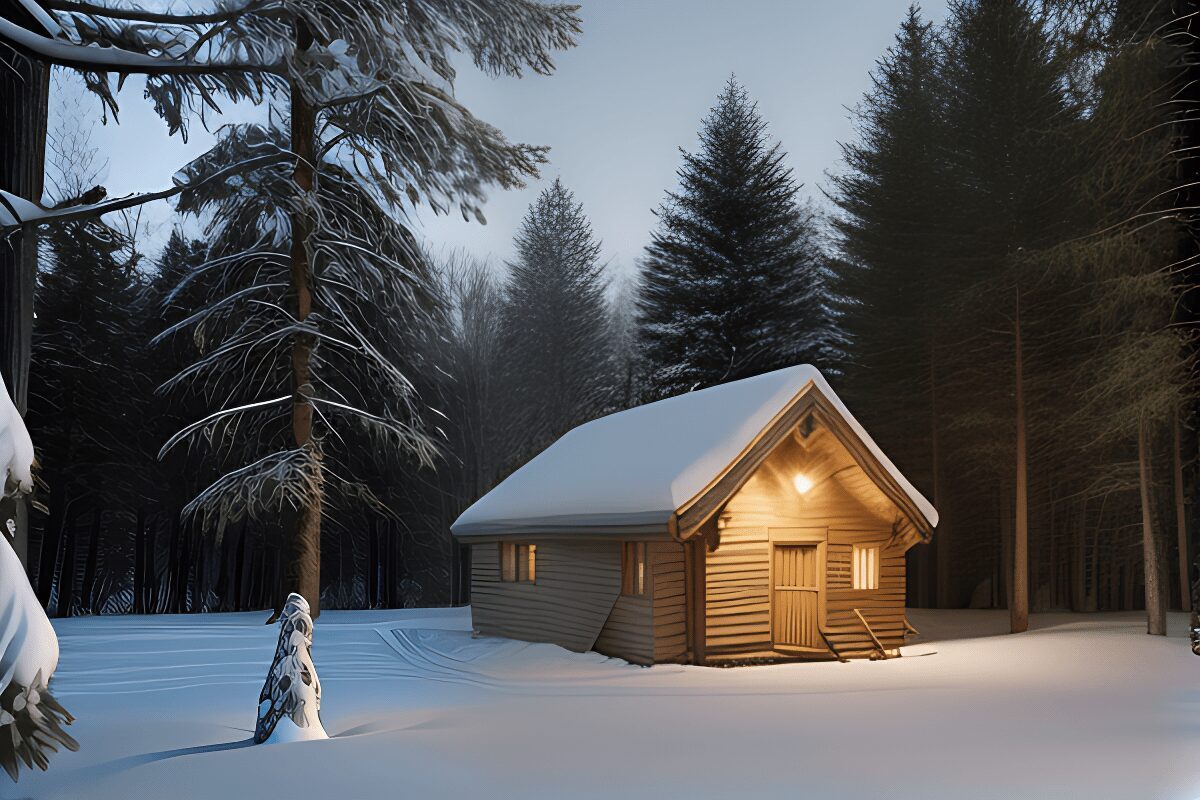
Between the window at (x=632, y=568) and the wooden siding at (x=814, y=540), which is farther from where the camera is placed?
the wooden siding at (x=814, y=540)

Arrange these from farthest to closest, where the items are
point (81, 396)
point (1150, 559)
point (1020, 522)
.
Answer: point (81, 396) < point (1020, 522) < point (1150, 559)

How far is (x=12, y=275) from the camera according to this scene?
25.6ft

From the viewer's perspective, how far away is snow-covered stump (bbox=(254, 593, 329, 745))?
8.84m

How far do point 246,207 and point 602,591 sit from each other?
7.70m

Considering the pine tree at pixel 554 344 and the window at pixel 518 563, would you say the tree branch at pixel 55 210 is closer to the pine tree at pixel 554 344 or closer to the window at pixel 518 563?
the window at pixel 518 563

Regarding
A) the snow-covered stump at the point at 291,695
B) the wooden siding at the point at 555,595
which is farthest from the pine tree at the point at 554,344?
the snow-covered stump at the point at 291,695

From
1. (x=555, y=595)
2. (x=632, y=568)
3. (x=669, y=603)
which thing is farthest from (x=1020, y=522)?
(x=555, y=595)

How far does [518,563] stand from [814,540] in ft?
18.1

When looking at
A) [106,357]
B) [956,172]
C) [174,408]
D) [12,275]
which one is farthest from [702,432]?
[106,357]

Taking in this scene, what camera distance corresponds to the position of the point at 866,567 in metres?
16.9

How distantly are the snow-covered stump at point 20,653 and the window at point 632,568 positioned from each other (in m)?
10.1

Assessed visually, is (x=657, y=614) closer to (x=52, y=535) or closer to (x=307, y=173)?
(x=307, y=173)

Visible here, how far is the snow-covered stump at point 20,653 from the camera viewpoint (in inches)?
205

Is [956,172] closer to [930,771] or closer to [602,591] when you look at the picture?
[602,591]
